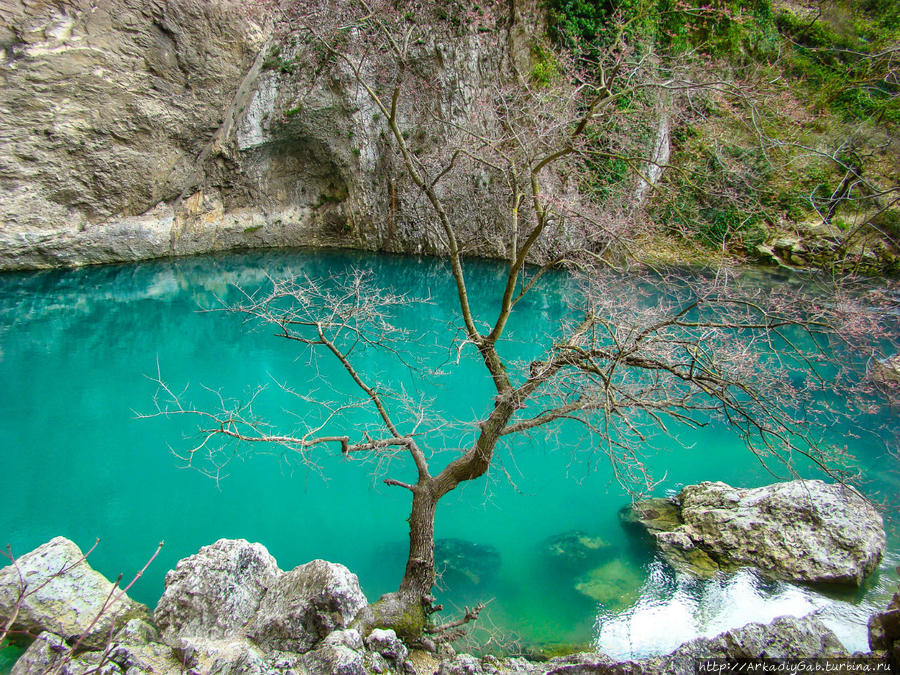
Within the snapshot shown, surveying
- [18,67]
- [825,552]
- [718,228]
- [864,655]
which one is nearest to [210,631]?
[864,655]

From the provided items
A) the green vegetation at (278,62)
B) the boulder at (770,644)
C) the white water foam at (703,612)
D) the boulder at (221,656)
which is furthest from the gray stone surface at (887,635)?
the green vegetation at (278,62)

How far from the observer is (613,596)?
5.09 m

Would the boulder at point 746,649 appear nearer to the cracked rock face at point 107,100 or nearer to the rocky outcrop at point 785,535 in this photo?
the rocky outcrop at point 785,535

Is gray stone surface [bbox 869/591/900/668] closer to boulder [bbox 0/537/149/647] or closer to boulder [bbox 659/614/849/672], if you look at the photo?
boulder [bbox 659/614/849/672]

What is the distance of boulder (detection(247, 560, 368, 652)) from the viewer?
3.61 m

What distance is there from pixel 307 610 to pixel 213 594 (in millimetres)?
715

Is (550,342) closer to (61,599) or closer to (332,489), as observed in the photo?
(332,489)

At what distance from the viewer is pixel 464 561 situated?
5.37 m

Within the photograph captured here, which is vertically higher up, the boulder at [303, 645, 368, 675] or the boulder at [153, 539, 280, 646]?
the boulder at [153, 539, 280, 646]

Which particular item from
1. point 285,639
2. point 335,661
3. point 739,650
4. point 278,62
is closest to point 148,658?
point 285,639

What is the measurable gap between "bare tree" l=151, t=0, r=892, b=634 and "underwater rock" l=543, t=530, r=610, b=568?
2.75 feet

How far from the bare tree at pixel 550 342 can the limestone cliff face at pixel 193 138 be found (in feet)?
1.56

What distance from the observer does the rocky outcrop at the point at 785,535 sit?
17.1ft

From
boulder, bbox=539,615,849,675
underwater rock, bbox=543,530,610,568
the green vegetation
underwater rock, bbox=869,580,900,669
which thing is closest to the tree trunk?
boulder, bbox=539,615,849,675
